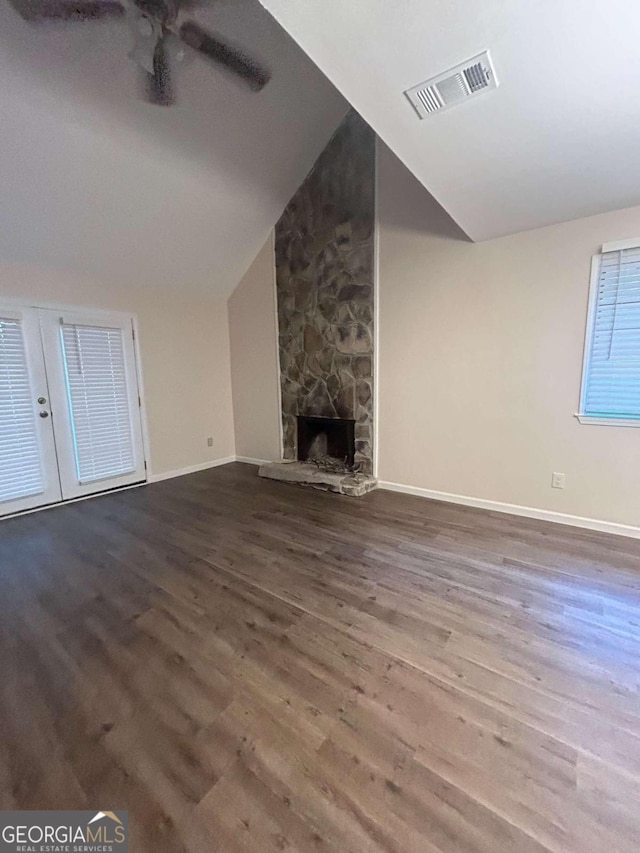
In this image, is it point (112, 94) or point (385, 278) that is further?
point (385, 278)

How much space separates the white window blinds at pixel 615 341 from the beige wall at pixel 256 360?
3348 millimetres

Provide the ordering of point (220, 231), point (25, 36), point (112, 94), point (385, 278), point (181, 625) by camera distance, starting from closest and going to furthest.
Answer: point (181, 625), point (25, 36), point (112, 94), point (385, 278), point (220, 231)

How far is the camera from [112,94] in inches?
96.5

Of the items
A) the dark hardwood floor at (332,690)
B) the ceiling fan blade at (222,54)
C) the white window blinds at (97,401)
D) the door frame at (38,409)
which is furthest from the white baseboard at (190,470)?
the ceiling fan blade at (222,54)

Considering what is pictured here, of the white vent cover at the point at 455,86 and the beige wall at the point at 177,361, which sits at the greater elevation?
the white vent cover at the point at 455,86

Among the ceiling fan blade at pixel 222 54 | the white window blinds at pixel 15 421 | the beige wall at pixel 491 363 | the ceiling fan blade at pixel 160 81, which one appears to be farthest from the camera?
the white window blinds at pixel 15 421

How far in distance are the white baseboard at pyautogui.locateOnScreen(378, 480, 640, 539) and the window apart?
81 centimetres

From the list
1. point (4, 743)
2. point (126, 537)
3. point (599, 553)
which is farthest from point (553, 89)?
point (126, 537)

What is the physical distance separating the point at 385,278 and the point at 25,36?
9.66ft

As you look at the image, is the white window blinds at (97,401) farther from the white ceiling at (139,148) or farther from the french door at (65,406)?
the white ceiling at (139,148)

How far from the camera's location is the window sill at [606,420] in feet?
8.60

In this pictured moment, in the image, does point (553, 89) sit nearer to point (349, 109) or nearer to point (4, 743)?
point (349, 109)

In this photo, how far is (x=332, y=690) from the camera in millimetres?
1475

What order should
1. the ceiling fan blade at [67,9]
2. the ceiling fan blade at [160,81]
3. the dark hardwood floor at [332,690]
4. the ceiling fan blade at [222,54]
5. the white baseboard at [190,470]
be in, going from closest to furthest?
the dark hardwood floor at [332,690] < the ceiling fan blade at [67,9] < the ceiling fan blade at [222,54] < the ceiling fan blade at [160,81] < the white baseboard at [190,470]
